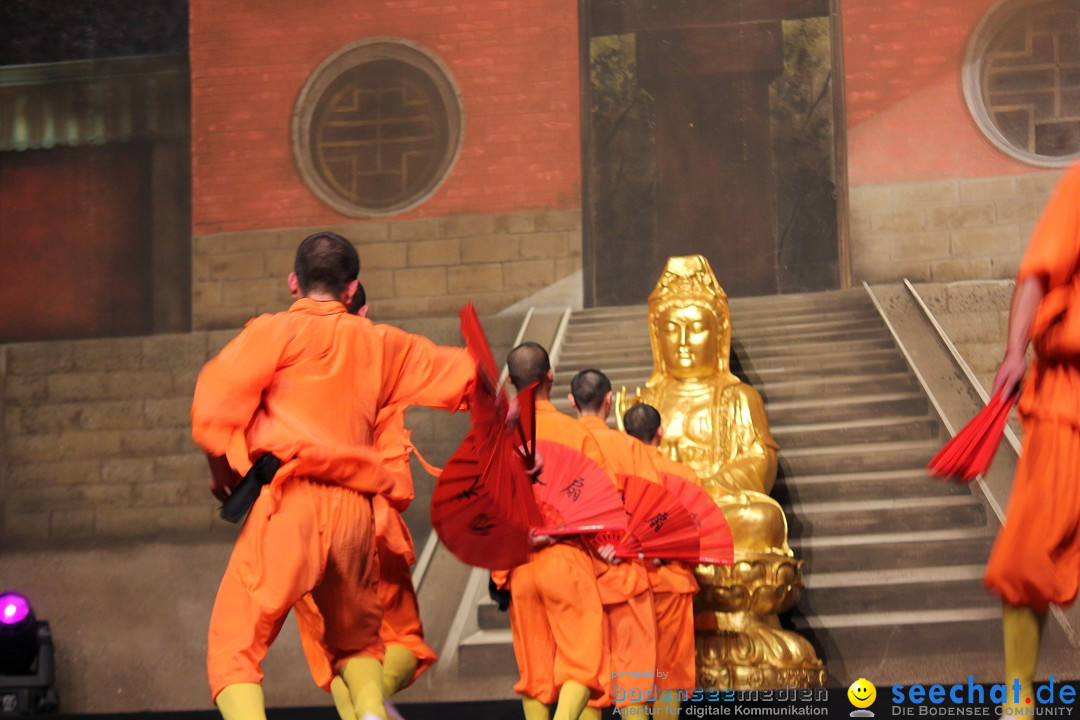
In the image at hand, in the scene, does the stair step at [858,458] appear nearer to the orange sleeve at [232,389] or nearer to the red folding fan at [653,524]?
the red folding fan at [653,524]

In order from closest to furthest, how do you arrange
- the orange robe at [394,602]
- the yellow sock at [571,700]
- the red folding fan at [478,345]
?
the red folding fan at [478,345]
the orange robe at [394,602]
the yellow sock at [571,700]

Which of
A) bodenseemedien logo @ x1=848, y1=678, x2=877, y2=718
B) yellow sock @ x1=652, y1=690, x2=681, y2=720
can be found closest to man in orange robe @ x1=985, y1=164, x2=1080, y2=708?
bodenseemedien logo @ x1=848, y1=678, x2=877, y2=718

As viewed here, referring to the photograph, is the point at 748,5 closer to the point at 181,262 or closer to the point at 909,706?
the point at 181,262

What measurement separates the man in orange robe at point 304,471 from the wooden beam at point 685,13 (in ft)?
12.5

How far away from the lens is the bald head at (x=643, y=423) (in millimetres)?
5102

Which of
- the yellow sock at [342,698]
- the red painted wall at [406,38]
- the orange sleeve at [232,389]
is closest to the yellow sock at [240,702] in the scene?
the orange sleeve at [232,389]

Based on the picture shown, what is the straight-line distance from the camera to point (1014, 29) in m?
6.18

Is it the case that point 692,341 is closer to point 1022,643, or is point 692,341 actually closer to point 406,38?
point 406,38

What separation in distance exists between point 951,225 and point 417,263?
8.68 feet

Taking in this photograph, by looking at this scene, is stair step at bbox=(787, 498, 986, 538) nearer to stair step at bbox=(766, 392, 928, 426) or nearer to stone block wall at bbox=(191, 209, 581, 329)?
stair step at bbox=(766, 392, 928, 426)

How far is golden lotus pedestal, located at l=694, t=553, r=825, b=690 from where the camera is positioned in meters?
5.16

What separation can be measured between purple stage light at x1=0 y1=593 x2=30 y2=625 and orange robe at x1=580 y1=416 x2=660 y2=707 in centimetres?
294

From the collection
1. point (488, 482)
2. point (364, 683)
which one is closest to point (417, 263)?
point (488, 482)

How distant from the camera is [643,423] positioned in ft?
16.7
